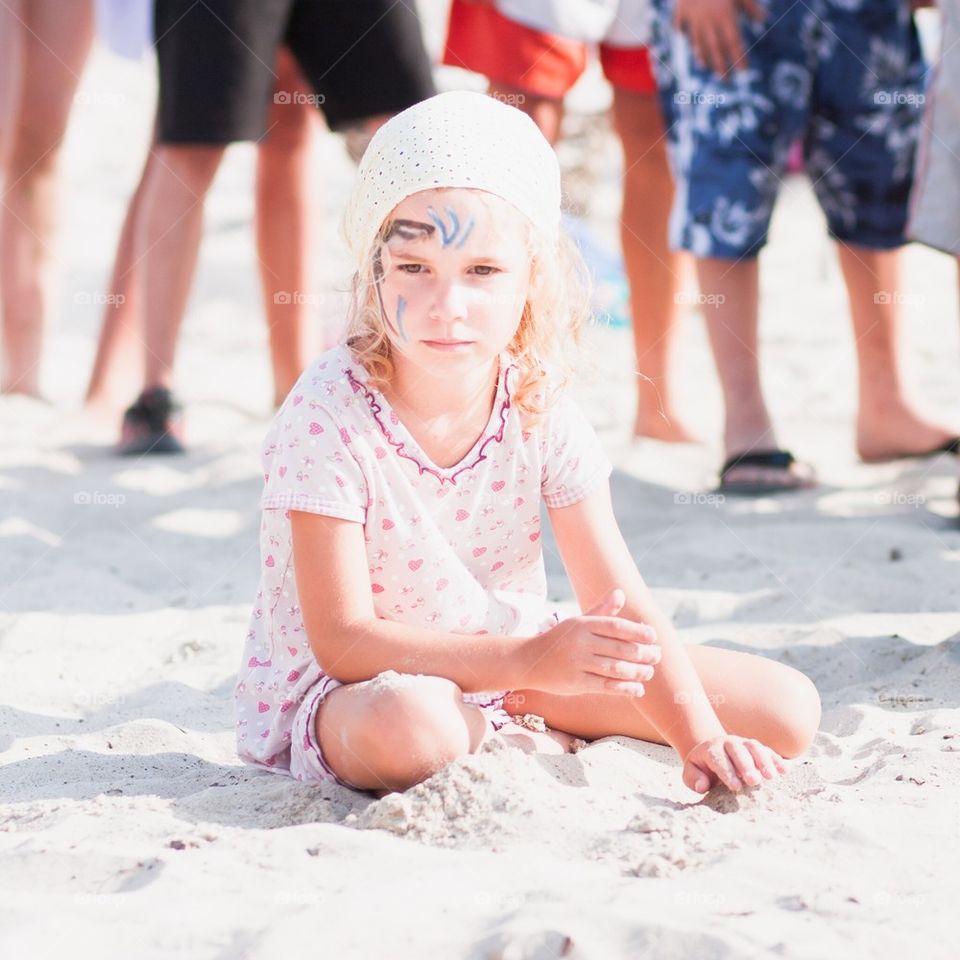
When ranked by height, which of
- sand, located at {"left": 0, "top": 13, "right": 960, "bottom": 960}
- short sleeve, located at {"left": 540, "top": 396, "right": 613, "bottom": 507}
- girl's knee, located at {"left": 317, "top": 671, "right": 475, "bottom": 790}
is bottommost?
sand, located at {"left": 0, "top": 13, "right": 960, "bottom": 960}

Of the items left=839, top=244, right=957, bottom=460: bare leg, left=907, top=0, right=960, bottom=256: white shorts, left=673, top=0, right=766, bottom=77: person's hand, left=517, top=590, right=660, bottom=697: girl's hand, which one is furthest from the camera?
left=839, top=244, right=957, bottom=460: bare leg

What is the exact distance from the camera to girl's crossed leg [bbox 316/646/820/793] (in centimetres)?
198

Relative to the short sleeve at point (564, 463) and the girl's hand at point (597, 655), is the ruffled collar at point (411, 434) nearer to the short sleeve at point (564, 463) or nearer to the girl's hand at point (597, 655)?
the short sleeve at point (564, 463)

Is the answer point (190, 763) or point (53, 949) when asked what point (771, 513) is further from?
point (53, 949)

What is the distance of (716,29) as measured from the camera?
378 centimetres

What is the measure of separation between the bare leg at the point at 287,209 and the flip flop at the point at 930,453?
1721 millimetres

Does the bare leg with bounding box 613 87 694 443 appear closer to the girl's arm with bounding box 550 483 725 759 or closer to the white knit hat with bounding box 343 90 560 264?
the girl's arm with bounding box 550 483 725 759

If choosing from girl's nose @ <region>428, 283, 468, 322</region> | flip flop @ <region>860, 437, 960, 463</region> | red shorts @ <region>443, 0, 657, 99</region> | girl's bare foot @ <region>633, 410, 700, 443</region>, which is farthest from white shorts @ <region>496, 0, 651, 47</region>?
girl's nose @ <region>428, 283, 468, 322</region>

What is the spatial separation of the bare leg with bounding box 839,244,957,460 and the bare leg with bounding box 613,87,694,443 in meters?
0.52

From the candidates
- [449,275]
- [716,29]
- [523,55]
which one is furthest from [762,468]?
[449,275]

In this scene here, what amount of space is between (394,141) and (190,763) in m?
0.99

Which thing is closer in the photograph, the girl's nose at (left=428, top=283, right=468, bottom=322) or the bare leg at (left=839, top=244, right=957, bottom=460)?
the girl's nose at (left=428, top=283, right=468, bottom=322)

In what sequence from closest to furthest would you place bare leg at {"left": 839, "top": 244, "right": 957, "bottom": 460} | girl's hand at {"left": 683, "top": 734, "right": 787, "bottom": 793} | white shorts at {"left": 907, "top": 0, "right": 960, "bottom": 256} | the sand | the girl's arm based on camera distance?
the sand, girl's hand at {"left": 683, "top": 734, "right": 787, "bottom": 793}, the girl's arm, white shorts at {"left": 907, "top": 0, "right": 960, "bottom": 256}, bare leg at {"left": 839, "top": 244, "right": 957, "bottom": 460}

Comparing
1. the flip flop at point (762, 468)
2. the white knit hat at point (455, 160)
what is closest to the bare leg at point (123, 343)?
the flip flop at point (762, 468)
